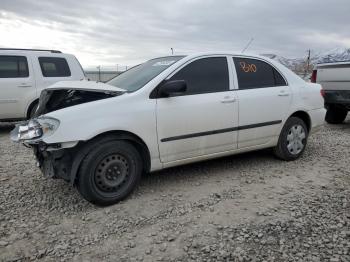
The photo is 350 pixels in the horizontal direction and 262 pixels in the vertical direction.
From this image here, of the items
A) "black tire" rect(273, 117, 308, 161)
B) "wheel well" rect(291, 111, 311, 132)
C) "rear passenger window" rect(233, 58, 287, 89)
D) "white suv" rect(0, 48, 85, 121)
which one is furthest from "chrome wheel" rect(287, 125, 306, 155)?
"white suv" rect(0, 48, 85, 121)

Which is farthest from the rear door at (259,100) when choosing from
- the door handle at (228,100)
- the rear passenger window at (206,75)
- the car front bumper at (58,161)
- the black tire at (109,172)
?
the car front bumper at (58,161)

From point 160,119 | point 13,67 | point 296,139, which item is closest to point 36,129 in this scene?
point 160,119

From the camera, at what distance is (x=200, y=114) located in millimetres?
4457

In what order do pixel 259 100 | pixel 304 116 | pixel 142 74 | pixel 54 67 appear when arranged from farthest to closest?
pixel 54 67 → pixel 304 116 → pixel 259 100 → pixel 142 74

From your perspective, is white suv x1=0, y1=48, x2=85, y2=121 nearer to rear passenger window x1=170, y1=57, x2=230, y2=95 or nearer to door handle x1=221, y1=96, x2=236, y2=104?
rear passenger window x1=170, y1=57, x2=230, y2=95

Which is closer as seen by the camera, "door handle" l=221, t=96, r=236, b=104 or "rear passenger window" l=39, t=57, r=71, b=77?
"door handle" l=221, t=96, r=236, b=104

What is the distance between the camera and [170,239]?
3.28 metres

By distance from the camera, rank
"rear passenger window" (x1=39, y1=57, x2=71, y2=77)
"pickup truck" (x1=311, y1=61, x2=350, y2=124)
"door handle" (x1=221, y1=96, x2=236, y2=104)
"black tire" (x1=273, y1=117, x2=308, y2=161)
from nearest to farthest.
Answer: "door handle" (x1=221, y1=96, x2=236, y2=104) < "black tire" (x1=273, y1=117, x2=308, y2=161) < "pickup truck" (x1=311, y1=61, x2=350, y2=124) < "rear passenger window" (x1=39, y1=57, x2=71, y2=77)

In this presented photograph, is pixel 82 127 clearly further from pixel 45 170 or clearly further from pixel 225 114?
pixel 225 114

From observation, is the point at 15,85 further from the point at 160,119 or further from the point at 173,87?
the point at 173,87

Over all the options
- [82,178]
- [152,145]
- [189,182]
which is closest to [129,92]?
[152,145]

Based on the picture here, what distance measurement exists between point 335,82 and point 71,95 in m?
6.18

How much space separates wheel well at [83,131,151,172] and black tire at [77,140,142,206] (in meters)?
0.06

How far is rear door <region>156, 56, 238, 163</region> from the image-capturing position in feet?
14.0
